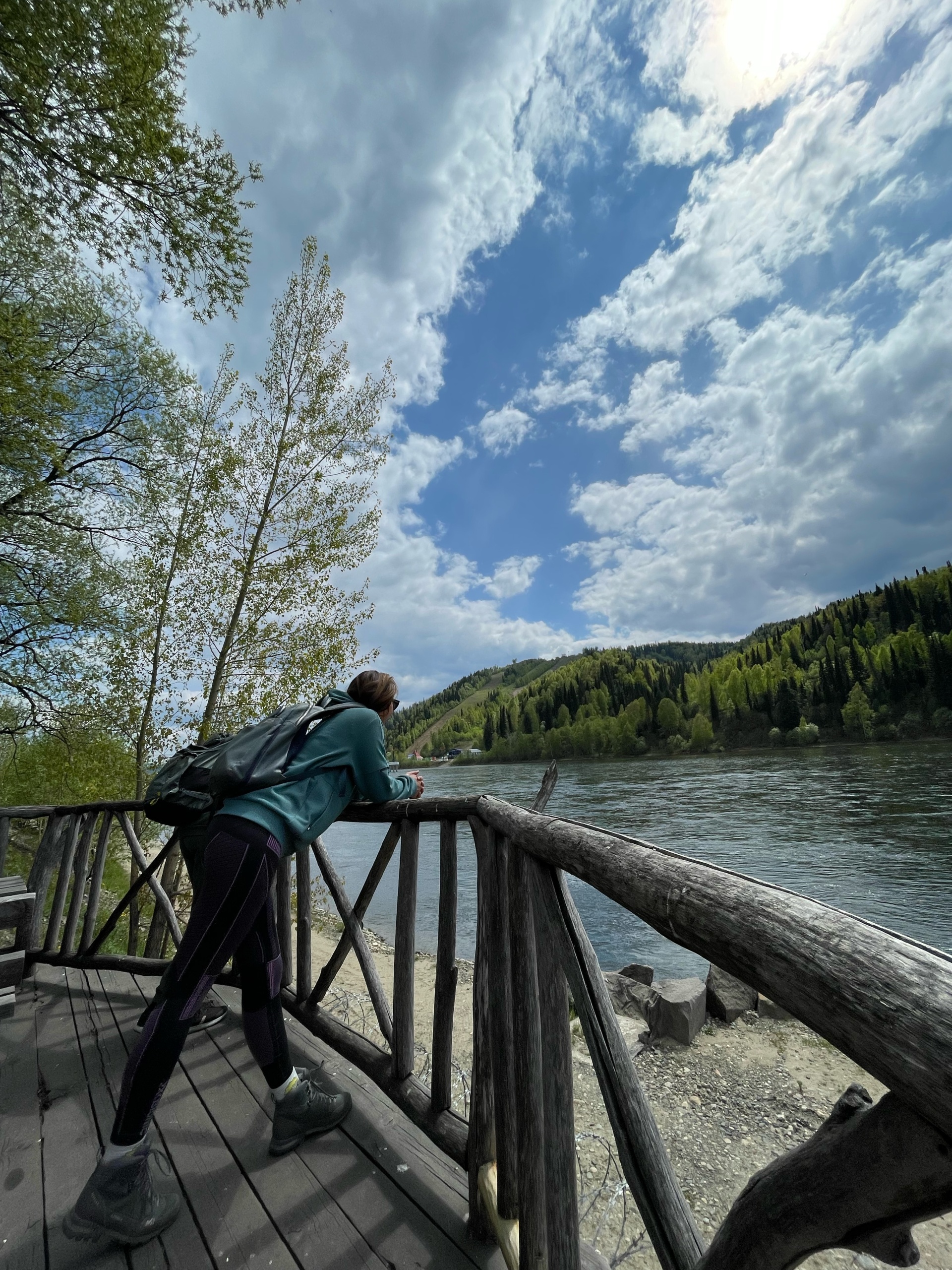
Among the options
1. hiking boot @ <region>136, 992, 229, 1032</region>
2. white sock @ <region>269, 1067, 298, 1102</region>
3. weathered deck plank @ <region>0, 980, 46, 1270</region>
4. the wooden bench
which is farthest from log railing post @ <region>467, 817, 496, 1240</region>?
the wooden bench

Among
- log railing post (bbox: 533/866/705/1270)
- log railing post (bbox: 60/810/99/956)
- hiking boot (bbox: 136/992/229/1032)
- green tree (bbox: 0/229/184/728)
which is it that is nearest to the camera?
log railing post (bbox: 533/866/705/1270)

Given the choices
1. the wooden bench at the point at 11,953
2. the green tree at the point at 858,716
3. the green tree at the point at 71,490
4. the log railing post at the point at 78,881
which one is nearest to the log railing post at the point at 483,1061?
the wooden bench at the point at 11,953

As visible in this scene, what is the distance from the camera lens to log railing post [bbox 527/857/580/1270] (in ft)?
5.46

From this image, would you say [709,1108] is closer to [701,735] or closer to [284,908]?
[284,908]

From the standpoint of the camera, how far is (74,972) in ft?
16.0

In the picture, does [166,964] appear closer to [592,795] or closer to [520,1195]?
[520,1195]

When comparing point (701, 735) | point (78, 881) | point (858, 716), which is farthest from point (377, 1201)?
point (701, 735)

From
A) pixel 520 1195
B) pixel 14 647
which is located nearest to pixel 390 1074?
pixel 520 1195

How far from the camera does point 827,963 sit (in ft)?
2.63

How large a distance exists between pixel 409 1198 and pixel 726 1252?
1.74 m

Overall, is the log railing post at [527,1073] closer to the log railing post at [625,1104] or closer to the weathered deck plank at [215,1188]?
the log railing post at [625,1104]

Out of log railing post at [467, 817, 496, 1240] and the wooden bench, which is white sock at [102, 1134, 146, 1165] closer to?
log railing post at [467, 817, 496, 1240]

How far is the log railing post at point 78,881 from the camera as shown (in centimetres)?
511

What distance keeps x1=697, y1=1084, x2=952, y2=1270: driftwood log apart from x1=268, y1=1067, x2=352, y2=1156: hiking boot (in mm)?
2127
